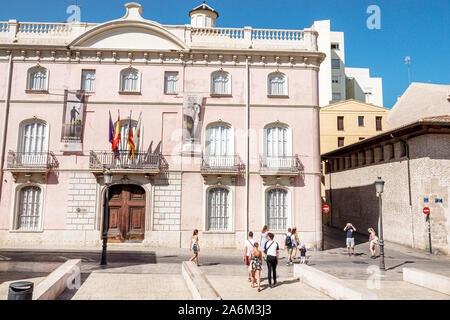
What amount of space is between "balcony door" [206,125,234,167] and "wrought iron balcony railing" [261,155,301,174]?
2.03 meters

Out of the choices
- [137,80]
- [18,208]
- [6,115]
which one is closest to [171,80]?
[137,80]

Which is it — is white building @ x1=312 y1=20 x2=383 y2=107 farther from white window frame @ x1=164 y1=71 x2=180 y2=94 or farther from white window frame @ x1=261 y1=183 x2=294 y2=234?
white window frame @ x1=164 y1=71 x2=180 y2=94

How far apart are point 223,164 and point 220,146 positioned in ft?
4.08

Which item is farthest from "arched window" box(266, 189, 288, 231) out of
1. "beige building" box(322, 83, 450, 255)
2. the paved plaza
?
"beige building" box(322, 83, 450, 255)

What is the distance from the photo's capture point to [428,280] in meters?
11.9

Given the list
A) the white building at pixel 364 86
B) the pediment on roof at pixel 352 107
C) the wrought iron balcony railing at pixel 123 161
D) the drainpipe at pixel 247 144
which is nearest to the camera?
the wrought iron balcony railing at pixel 123 161

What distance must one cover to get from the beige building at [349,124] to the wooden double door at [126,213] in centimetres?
2611

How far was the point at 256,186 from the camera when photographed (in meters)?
22.2

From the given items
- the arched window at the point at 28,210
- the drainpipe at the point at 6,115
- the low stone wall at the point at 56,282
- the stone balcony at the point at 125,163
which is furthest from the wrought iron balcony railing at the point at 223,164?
the drainpipe at the point at 6,115

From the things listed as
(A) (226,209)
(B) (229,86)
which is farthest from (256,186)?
(B) (229,86)

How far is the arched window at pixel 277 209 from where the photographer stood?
2217 cm

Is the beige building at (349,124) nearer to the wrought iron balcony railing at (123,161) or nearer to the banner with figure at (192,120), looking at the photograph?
the banner with figure at (192,120)
